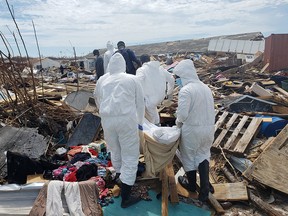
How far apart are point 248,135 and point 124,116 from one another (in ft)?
9.09

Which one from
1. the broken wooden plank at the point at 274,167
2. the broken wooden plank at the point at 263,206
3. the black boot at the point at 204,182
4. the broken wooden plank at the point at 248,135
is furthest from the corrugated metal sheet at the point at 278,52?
the black boot at the point at 204,182

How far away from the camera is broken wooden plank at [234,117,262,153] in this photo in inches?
198

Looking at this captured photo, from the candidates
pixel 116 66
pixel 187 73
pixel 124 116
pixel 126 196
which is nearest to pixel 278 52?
pixel 187 73

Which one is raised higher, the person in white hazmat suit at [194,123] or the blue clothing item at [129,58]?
the blue clothing item at [129,58]

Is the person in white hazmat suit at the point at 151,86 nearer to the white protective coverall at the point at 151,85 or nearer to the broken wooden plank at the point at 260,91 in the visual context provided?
the white protective coverall at the point at 151,85

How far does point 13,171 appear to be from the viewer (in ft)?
14.1

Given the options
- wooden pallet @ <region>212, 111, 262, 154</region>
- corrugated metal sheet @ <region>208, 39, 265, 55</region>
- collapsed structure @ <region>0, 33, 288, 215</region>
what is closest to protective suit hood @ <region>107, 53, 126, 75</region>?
collapsed structure @ <region>0, 33, 288, 215</region>

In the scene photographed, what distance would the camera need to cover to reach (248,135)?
5.27 metres

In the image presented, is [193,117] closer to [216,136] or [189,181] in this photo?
[189,181]

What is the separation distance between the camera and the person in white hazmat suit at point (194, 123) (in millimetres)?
3732

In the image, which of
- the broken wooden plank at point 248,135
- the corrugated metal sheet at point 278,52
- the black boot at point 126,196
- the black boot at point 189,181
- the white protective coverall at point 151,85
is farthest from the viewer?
the corrugated metal sheet at point 278,52

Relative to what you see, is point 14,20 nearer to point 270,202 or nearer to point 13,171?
point 13,171

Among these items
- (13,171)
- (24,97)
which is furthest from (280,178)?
(24,97)

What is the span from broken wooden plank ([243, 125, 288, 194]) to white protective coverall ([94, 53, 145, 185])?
1.83 metres
